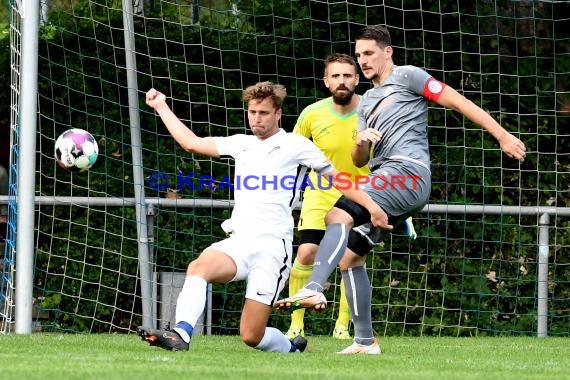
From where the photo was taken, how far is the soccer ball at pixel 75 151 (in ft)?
26.9

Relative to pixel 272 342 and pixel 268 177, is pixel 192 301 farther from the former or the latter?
pixel 268 177

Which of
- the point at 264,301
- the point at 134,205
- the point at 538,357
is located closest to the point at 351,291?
the point at 264,301

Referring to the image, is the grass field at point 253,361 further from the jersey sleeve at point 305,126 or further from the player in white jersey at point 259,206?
the jersey sleeve at point 305,126

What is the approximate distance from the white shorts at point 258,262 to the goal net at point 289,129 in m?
3.01

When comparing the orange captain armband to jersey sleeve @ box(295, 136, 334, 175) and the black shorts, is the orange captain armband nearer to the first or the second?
jersey sleeve @ box(295, 136, 334, 175)

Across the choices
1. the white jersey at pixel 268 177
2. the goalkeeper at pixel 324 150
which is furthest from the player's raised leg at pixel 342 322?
the white jersey at pixel 268 177

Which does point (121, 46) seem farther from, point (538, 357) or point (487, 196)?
point (538, 357)

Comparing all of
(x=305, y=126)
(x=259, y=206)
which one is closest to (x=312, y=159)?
(x=259, y=206)

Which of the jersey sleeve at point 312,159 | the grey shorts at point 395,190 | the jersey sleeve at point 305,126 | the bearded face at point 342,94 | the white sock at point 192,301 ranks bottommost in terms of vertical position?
the white sock at point 192,301

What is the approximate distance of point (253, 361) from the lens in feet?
21.7

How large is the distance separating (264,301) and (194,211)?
11.1 feet

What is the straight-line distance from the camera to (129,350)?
728 cm

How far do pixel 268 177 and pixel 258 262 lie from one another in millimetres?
458

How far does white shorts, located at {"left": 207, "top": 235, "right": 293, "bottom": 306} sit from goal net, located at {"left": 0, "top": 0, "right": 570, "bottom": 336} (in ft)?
9.88
